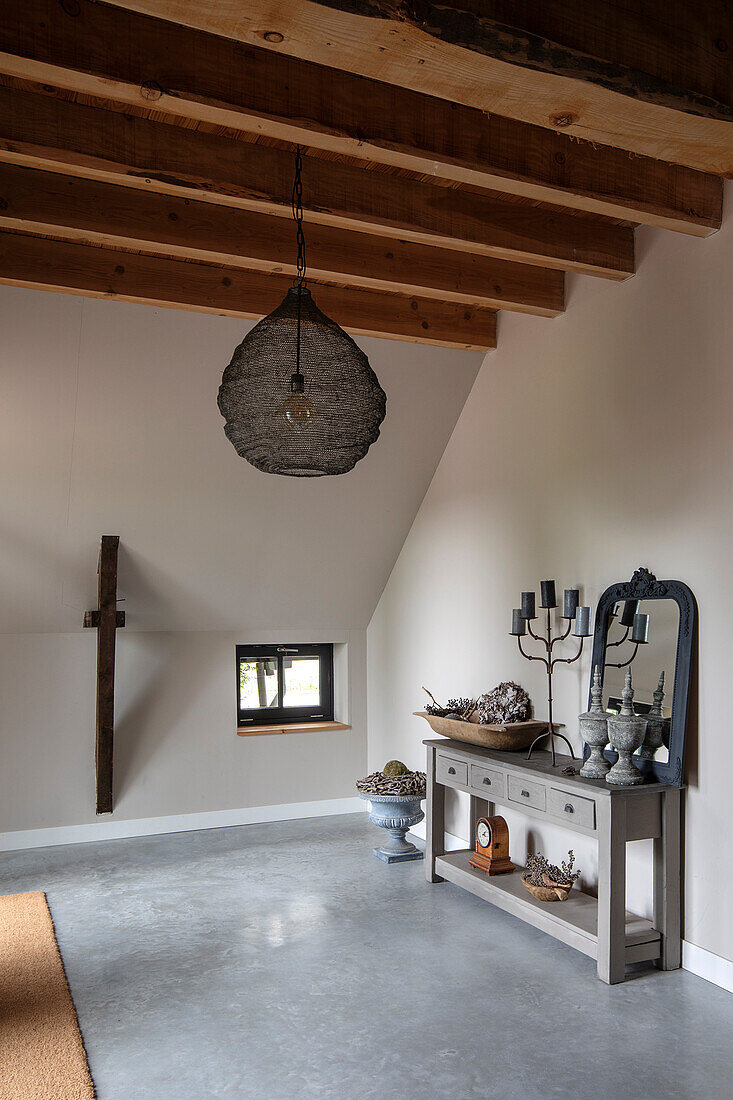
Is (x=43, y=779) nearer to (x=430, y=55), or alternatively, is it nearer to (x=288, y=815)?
(x=288, y=815)

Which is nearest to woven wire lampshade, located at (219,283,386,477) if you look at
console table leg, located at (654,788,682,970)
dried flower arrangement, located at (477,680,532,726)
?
console table leg, located at (654,788,682,970)

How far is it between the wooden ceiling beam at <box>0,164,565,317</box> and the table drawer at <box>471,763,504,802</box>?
7.09 ft

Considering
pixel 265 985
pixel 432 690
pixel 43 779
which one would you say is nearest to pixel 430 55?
pixel 265 985

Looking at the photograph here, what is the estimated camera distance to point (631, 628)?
346 cm

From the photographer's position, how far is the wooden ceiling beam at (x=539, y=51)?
1735 millimetres

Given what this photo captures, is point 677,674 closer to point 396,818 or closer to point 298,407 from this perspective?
point 298,407

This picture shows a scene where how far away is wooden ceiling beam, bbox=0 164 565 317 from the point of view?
315cm

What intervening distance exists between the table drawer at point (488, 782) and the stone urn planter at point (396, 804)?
71 centimetres

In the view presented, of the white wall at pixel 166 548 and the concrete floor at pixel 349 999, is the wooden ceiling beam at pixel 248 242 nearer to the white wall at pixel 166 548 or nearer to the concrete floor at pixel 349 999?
the white wall at pixel 166 548

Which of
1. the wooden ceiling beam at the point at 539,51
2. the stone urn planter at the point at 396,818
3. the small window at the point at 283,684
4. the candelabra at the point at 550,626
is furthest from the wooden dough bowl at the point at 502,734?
the wooden ceiling beam at the point at 539,51

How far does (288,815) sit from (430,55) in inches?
189

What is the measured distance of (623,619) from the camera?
3.52 metres

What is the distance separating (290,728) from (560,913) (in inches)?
108

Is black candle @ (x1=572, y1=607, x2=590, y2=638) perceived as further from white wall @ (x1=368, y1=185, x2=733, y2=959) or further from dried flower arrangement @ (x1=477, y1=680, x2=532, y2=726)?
dried flower arrangement @ (x1=477, y1=680, x2=532, y2=726)
